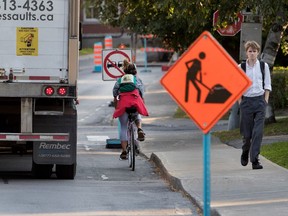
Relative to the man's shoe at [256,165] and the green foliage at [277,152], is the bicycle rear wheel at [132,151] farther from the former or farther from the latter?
the man's shoe at [256,165]

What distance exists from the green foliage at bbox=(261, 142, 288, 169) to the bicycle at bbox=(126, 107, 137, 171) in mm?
2237

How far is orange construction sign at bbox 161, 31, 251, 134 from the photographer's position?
964 centimetres

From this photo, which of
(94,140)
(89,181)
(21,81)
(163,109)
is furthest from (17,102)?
(163,109)

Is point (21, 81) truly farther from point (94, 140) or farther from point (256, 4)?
point (94, 140)

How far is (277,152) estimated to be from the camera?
16.9 metres

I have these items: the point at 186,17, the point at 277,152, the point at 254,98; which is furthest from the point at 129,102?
the point at 186,17

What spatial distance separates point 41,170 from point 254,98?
11.5ft

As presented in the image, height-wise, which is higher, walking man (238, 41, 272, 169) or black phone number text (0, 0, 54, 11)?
black phone number text (0, 0, 54, 11)

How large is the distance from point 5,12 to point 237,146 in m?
6.38

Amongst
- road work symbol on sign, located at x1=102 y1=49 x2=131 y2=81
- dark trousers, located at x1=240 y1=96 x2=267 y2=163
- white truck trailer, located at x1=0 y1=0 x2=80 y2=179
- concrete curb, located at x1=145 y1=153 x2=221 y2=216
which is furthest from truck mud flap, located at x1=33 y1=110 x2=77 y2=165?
road work symbol on sign, located at x1=102 y1=49 x2=131 y2=81

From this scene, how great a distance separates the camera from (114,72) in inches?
827

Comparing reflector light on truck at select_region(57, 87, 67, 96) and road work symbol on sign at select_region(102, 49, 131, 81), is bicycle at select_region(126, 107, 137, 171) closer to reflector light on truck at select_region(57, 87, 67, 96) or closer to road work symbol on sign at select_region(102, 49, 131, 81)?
reflector light on truck at select_region(57, 87, 67, 96)

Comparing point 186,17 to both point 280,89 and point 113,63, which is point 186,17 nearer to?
point 113,63

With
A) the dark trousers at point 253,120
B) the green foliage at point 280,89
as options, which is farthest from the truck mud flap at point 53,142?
the green foliage at point 280,89
